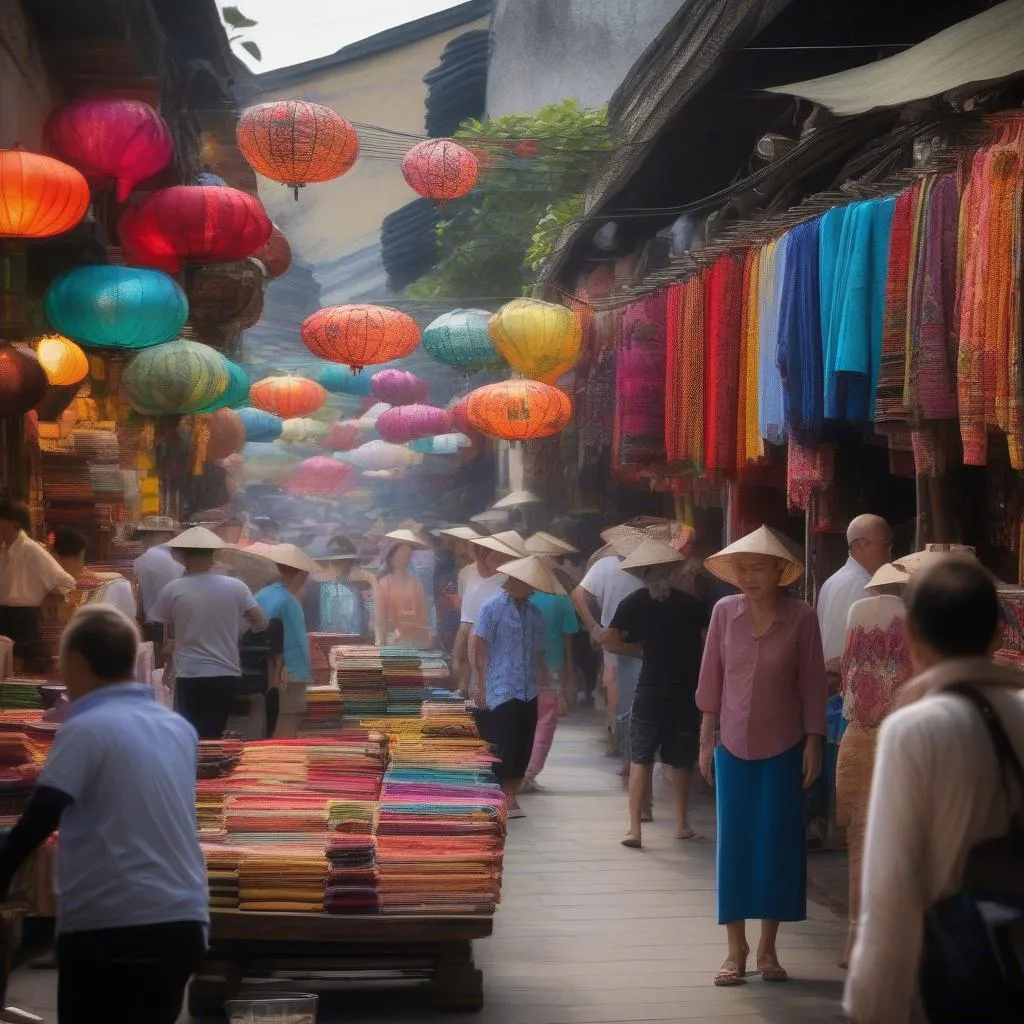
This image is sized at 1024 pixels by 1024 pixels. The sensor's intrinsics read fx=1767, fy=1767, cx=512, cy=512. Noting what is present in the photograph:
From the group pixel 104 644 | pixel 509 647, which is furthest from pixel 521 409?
pixel 104 644

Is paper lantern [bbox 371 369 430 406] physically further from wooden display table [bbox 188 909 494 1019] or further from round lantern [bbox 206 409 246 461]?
wooden display table [bbox 188 909 494 1019]

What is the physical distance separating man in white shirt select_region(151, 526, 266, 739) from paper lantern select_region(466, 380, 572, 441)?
6.33 meters

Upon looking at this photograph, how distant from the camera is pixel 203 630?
11.0 m

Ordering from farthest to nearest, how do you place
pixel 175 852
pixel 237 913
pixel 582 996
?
pixel 582 996 → pixel 237 913 → pixel 175 852

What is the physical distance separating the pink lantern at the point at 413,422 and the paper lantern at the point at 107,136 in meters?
13.6

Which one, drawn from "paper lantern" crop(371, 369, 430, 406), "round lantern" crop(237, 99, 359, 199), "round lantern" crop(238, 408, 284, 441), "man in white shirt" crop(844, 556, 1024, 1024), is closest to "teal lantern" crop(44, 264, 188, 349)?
"round lantern" crop(237, 99, 359, 199)

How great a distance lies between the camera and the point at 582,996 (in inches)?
283

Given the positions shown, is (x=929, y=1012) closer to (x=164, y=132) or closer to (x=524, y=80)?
(x=164, y=132)

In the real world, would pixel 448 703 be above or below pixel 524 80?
below

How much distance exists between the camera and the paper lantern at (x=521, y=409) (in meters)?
17.1

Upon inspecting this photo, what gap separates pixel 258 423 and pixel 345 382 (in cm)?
222

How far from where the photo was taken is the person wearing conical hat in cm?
748

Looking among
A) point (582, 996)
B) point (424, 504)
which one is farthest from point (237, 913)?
point (424, 504)

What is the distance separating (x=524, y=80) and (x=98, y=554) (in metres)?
18.6
